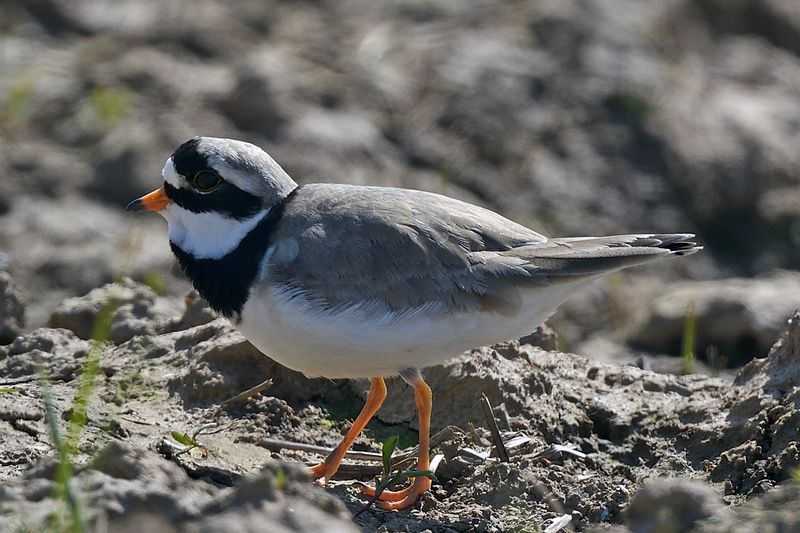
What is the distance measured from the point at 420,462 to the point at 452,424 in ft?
2.15

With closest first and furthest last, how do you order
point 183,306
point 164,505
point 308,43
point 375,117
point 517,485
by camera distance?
point 164,505
point 517,485
point 183,306
point 375,117
point 308,43

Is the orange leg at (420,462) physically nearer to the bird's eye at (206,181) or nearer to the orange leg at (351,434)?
the orange leg at (351,434)

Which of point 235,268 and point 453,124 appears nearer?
point 235,268

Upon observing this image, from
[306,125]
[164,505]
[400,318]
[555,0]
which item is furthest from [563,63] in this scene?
[164,505]

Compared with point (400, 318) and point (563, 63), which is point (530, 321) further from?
point (563, 63)

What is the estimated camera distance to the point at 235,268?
5.80m

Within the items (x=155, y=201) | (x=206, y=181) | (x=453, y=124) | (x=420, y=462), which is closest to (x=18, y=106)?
(x=453, y=124)

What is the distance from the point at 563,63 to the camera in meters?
10.8

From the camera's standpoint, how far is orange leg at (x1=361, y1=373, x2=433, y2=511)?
551 centimetres

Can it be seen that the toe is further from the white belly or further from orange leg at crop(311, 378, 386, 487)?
the white belly

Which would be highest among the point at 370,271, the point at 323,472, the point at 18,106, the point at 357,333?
the point at 370,271

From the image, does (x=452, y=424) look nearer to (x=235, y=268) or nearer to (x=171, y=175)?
(x=235, y=268)

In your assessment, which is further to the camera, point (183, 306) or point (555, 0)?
point (555, 0)

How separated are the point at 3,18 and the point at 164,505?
7.80 meters
